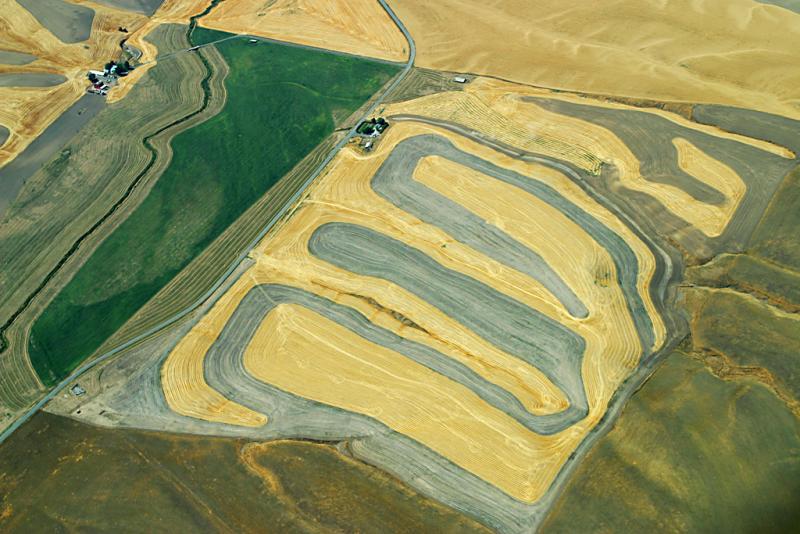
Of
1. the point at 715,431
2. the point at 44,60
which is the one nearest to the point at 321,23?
the point at 44,60

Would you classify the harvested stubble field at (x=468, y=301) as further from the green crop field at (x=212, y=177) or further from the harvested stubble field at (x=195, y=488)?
the green crop field at (x=212, y=177)

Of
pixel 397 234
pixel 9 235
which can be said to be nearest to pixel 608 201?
pixel 397 234

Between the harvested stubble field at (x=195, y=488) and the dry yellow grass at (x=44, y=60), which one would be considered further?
the dry yellow grass at (x=44, y=60)

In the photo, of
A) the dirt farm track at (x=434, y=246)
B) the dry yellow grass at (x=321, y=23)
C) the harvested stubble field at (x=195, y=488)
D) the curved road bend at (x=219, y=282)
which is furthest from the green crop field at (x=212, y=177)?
the harvested stubble field at (x=195, y=488)

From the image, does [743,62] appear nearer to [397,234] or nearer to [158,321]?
[397,234]

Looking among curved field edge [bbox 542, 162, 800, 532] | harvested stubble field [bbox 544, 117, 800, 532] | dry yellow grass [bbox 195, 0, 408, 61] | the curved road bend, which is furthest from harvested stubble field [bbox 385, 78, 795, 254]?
dry yellow grass [bbox 195, 0, 408, 61]

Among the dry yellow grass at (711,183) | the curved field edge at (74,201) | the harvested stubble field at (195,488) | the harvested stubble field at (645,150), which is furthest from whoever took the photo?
the harvested stubble field at (645,150)

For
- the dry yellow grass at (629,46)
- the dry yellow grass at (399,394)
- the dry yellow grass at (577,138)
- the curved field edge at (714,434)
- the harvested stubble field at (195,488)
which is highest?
the dry yellow grass at (629,46)
